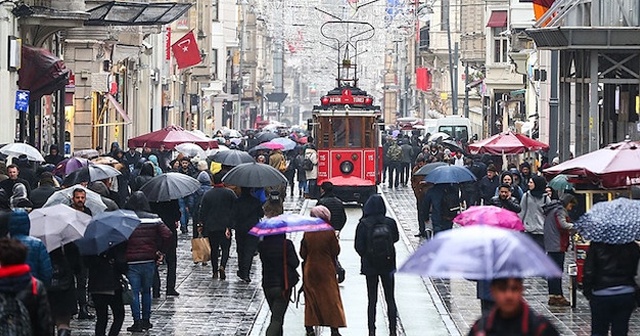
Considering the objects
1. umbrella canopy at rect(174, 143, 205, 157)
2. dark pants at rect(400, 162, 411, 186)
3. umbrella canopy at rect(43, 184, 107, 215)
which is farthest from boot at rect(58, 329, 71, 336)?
dark pants at rect(400, 162, 411, 186)

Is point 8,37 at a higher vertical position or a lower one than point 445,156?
higher

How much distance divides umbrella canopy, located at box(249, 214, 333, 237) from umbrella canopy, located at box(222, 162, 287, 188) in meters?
6.26

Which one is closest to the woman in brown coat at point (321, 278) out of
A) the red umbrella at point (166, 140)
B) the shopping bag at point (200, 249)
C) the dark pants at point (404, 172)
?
the shopping bag at point (200, 249)

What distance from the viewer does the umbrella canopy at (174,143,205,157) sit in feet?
114

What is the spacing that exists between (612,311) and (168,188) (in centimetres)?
881

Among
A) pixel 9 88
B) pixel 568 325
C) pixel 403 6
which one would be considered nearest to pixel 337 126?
pixel 9 88

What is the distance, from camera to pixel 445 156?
118 feet

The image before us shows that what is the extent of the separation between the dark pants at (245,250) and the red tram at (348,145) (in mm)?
17410

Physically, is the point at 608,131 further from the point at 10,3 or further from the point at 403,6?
the point at 403,6

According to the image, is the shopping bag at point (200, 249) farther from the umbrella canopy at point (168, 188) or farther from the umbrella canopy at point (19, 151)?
the umbrella canopy at point (168, 188)

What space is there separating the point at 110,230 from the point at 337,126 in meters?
25.2

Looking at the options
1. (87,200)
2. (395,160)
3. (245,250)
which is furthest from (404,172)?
(87,200)

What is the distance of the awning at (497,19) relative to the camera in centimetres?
6188

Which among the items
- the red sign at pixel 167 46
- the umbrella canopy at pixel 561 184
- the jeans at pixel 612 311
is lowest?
the jeans at pixel 612 311
